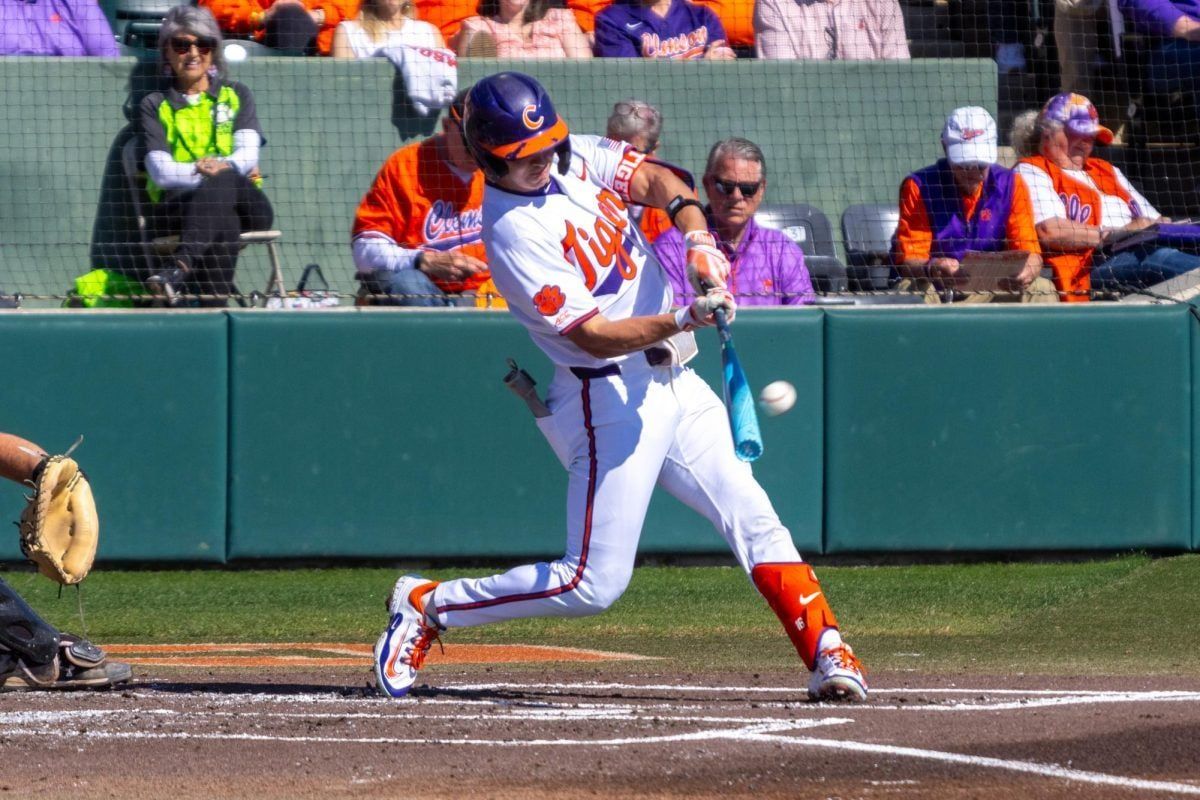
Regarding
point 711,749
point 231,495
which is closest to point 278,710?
point 711,749

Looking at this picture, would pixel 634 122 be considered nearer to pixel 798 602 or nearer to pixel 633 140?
pixel 633 140

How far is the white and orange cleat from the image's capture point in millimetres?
4574

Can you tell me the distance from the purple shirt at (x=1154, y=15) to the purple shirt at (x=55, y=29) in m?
5.32

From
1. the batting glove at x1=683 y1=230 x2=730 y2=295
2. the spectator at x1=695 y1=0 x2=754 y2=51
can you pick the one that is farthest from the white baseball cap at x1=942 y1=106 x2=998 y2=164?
the batting glove at x1=683 y1=230 x2=730 y2=295

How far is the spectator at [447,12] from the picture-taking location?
353 inches

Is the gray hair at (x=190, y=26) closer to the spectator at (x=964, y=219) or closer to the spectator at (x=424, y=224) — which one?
the spectator at (x=424, y=224)

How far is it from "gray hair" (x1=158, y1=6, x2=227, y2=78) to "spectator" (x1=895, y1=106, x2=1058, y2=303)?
11.0 feet

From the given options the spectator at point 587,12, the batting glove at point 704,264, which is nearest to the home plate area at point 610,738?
the batting glove at point 704,264

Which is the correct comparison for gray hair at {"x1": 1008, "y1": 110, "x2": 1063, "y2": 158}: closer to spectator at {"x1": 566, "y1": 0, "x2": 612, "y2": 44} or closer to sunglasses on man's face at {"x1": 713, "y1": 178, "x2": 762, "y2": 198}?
sunglasses on man's face at {"x1": 713, "y1": 178, "x2": 762, "y2": 198}

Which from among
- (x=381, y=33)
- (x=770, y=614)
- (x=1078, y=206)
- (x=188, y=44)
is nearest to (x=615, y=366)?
(x=770, y=614)

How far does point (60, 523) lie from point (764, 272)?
12.9 feet

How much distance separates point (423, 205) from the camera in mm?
7934

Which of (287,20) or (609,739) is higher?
(287,20)

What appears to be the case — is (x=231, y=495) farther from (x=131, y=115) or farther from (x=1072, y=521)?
(x=1072, y=521)
